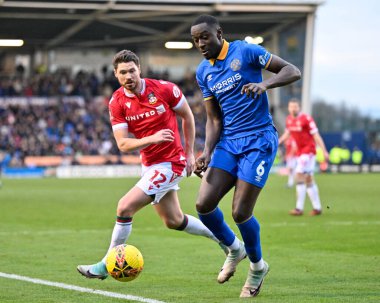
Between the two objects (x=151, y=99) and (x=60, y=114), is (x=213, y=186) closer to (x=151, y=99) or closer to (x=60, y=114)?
(x=151, y=99)

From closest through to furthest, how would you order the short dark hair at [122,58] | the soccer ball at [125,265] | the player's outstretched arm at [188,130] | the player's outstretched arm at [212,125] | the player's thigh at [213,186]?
the player's thigh at [213,186] → the player's outstretched arm at [212,125] → the soccer ball at [125,265] → the short dark hair at [122,58] → the player's outstretched arm at [188,130]

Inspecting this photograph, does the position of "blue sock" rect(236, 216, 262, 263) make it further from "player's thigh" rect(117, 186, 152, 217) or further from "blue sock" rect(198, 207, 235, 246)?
"player's thigh" rect(117, 186, 152, 217)

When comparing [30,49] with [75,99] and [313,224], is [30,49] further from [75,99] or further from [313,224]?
[313,224]

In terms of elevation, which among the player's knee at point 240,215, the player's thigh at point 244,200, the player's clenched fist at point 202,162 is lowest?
the player's knee at point 240,215

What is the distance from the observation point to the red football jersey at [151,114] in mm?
9414

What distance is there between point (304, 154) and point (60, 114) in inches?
1413

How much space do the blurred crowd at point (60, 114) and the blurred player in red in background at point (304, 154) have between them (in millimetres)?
29979

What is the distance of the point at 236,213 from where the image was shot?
8305 mm

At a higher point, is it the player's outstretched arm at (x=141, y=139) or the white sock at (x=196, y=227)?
the player's outstretched arm at (x=141, y=139)

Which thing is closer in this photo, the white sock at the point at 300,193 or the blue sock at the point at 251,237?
the blue sock at the point at 251,237

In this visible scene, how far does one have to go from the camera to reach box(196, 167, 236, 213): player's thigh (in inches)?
333

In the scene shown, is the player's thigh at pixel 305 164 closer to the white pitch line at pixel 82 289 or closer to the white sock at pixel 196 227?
the white sock at pixel 196 227

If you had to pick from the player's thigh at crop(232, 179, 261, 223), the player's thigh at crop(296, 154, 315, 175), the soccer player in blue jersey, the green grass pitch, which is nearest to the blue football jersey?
the soccer player in blue jersey

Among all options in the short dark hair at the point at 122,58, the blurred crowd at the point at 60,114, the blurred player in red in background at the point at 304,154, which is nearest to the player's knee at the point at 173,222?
the short dark hair at the point at 122,58
